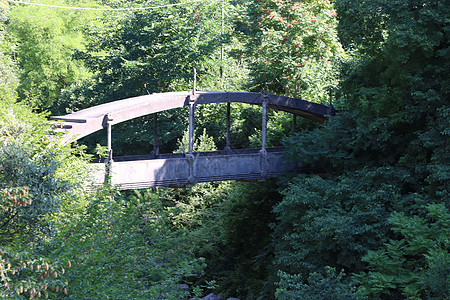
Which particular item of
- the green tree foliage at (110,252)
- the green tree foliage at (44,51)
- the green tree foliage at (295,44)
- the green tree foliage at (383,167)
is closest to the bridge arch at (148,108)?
Result: the green tree foliage at (383,167)

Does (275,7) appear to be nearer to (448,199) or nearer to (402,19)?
(402,19)

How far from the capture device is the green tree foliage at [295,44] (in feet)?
70.0

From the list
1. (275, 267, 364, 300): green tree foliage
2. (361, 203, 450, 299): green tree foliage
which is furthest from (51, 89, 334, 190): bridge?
(361, 203, 450, 299): green tree foliage

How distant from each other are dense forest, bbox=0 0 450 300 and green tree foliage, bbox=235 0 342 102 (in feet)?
0.24

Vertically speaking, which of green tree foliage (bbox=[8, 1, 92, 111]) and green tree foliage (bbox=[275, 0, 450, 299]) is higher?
green tree foliage (bbox=[8, 1, 92, 111])

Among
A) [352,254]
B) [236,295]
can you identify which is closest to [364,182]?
[352,254]

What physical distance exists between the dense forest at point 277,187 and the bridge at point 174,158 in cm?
60

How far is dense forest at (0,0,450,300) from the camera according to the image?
821 cm

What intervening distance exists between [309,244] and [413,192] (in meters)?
3.09

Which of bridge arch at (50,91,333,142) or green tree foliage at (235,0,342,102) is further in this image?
green tree foliage at (235,0,342,102)

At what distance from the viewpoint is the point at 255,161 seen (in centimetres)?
1603

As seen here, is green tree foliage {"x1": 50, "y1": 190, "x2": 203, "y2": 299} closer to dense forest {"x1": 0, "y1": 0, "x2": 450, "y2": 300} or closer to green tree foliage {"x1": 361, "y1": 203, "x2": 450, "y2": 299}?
dense forest {"x1": 0, "y1": 0, "x2": 450, "y2": 300}

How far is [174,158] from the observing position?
1474 centimetres

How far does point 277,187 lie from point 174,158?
4435mm
